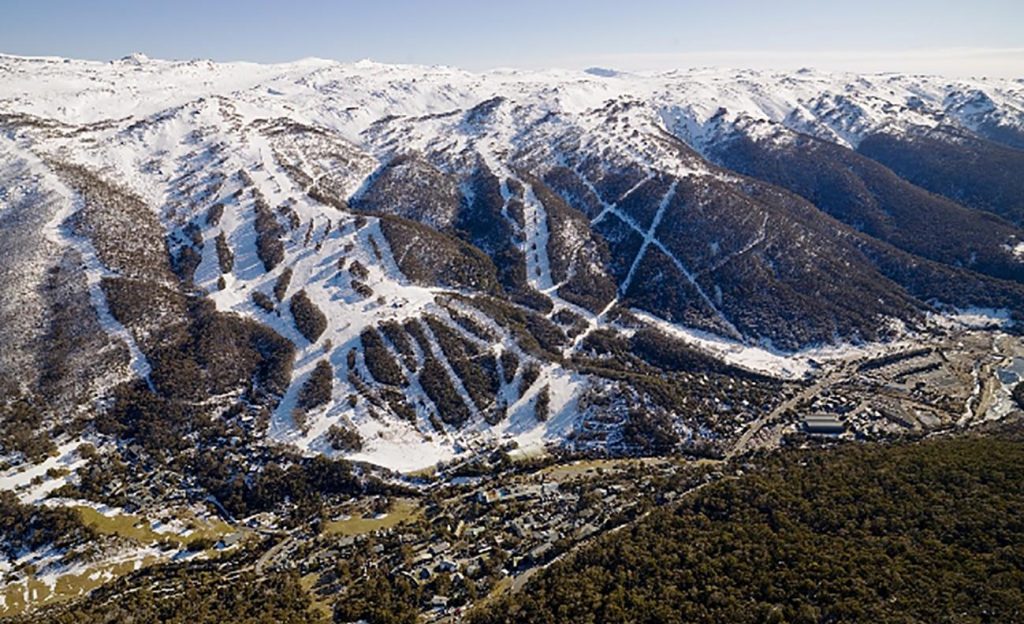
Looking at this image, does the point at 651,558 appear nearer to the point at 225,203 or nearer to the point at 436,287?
the point at 436,287

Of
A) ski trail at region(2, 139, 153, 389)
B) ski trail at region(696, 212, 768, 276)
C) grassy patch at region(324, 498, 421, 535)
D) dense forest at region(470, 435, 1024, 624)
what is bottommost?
grassy patch at region(324, 498, 421, 535)

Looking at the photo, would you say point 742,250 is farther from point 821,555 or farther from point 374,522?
point 374,522

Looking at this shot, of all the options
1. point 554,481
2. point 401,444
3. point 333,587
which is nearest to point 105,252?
point 401,444

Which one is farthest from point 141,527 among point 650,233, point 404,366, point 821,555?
point 650,233

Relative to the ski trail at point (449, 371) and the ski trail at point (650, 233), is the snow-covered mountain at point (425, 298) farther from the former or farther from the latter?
the ski trail at point (650, 233)

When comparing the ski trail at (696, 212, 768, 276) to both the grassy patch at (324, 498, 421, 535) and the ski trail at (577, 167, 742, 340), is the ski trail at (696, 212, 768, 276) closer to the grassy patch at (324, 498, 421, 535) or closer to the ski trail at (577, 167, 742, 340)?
the ski trail at (577, 167, 742, 340)

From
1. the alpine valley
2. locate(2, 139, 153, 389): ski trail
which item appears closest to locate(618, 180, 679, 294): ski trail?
the alpine valley
